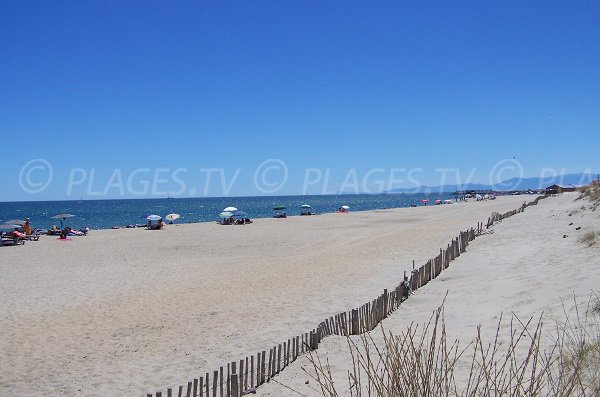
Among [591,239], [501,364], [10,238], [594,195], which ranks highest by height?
[594,195]

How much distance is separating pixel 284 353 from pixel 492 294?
4.82 metres

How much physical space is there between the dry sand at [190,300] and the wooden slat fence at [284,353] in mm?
273

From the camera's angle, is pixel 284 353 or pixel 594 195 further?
pixel 594 195

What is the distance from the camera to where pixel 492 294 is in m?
9.67

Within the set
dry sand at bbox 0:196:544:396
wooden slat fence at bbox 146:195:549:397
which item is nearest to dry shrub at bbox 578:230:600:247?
dry sand at bbox 0:196:544:396

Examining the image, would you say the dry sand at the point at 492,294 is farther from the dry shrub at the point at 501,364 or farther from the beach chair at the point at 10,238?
the beach chair at the point at 10,238

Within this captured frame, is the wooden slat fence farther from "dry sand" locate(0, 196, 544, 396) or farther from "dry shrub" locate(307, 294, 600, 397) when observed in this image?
"dry shrub" locate(307, 294, 600, 397)

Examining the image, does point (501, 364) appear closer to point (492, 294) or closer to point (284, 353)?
point (284, 353)

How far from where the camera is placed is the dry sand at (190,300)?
26.0 feet

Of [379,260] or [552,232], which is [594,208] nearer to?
[552,232]

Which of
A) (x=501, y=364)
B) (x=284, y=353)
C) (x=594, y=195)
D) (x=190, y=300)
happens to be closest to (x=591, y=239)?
(x=501, y=364)

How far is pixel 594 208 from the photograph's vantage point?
2005 cm

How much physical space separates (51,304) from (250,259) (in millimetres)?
8725

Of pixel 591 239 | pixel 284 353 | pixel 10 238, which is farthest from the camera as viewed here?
pixel 10 238
